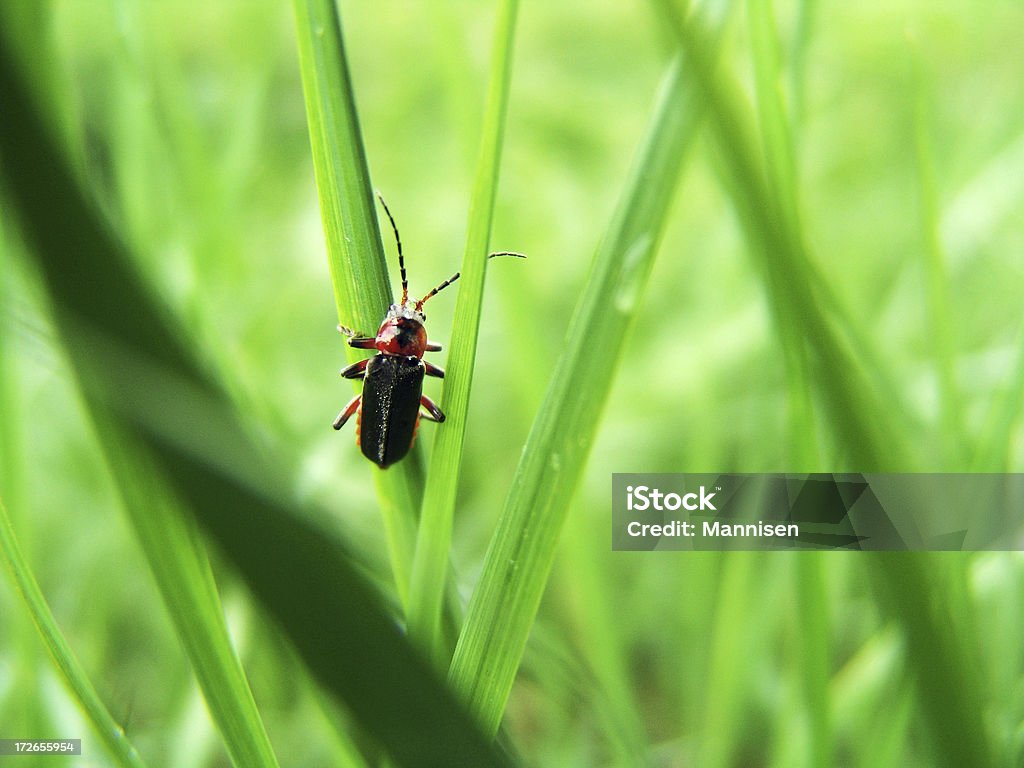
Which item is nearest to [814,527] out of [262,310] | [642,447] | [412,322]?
[412,322]

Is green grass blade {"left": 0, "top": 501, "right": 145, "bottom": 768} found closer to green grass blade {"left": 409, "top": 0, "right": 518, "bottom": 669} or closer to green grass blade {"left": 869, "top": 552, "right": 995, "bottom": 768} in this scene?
green grass blade {"left": 409, "top": 0, "right": 518, "bottom": 669}

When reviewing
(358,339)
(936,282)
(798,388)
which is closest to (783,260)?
(798,388)

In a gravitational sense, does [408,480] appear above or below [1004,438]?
below

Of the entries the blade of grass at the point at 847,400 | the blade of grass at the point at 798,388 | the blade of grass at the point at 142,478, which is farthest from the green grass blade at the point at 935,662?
the blade of grass at the point at 142,478

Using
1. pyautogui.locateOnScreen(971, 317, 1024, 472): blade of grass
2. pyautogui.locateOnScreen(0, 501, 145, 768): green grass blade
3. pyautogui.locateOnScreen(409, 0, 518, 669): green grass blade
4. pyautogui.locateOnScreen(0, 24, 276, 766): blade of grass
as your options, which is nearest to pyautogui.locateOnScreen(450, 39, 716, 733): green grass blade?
pyautogui.locateOnScreen(409, 0, 518, 669): green grass blade

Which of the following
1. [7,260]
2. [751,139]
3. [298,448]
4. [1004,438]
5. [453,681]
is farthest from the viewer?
[298,448]

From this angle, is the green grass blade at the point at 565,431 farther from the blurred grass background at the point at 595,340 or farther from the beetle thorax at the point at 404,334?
the beetle thorax at the point at 404,334

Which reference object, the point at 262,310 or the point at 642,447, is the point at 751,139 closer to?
the point at 642,447

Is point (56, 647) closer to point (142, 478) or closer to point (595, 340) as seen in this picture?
point (142, 478)
